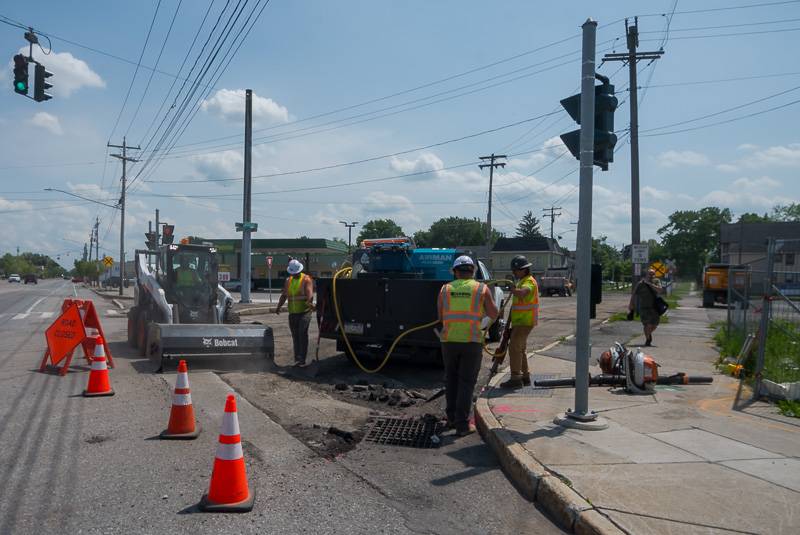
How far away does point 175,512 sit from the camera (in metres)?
4.36

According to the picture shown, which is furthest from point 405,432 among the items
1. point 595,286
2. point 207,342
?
point 207,342

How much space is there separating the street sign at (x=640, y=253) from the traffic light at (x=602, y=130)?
17.9 m

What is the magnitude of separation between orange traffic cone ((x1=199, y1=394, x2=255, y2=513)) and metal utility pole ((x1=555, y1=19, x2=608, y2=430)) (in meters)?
3.37

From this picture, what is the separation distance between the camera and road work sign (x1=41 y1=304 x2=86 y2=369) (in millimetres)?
9984

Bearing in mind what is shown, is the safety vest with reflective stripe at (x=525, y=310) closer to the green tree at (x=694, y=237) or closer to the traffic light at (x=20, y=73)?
the traffic light at (x=20, y=73)

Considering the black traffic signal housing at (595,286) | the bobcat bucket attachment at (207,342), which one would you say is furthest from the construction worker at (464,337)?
the bobcat bucket attachment at (207,342)

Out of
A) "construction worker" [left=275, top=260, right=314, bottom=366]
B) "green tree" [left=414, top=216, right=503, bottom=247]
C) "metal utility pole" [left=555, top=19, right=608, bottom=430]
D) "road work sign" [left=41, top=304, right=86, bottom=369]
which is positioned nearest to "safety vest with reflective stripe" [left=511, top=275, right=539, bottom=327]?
"metal utility pole" [left=555, top=19, right=608, bottom=430]

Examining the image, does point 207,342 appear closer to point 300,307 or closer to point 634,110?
point 300,307

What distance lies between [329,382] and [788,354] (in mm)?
6481

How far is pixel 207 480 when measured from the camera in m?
5.04

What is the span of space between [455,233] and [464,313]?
11083 cm

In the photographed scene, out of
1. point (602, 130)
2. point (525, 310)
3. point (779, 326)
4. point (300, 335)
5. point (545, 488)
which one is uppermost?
point (602, 130)

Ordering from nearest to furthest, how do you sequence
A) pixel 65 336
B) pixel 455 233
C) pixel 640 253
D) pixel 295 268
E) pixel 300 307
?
1. pixel 65 336
2. pixel 300 307
3. pixel 295 268
4. pixel 640 253
5. pixel 455 233

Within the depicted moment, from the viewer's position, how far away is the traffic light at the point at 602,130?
6.76 m
